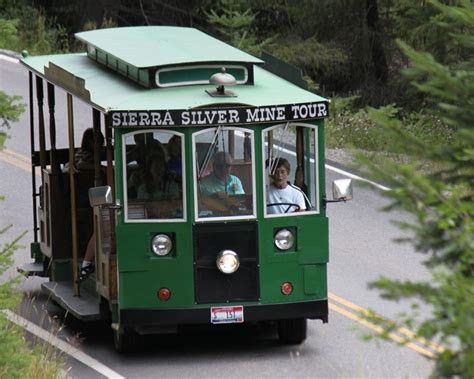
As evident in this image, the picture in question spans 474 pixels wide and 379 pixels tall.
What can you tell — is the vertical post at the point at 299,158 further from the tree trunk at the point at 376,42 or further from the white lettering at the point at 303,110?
the tree trunk at the point at 376,42

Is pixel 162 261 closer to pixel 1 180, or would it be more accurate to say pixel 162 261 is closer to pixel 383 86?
pixel 1 180

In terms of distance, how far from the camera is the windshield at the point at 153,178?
37.5ft

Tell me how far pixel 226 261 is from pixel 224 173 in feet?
2.42

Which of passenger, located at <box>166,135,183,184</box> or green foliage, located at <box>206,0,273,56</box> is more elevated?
passenger, located at <box>166,135,183,184</box>

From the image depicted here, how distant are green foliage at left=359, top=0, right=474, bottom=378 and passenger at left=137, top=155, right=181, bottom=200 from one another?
5086 mm

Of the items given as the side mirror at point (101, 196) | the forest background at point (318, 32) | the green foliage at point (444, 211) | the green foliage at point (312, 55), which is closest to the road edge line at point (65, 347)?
the side mirror at point (101, 196)

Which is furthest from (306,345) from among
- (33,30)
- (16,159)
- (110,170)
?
(33,30)

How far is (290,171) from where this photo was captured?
1205cm

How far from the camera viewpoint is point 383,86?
3036cm

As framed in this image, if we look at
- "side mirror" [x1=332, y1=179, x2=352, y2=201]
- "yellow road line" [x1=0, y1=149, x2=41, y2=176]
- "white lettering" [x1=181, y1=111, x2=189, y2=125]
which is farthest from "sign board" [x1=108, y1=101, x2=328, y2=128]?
"yellow road line" [x1=0, y1=149, x2=41, y2=176]

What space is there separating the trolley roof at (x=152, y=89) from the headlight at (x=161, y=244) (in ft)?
3.56

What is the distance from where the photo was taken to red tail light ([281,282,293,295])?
11641 millimetres

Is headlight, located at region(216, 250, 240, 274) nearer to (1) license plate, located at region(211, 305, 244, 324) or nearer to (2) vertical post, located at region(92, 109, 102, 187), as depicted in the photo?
(1) license plate, located at region(211, 305, 244, 324)

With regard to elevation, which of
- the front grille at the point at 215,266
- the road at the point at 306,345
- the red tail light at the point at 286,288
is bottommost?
the road at the point at 306,345
